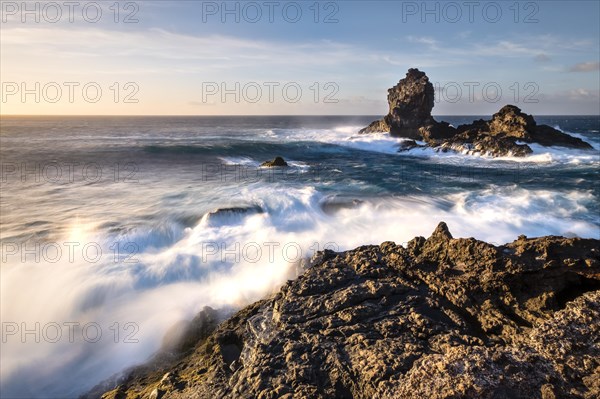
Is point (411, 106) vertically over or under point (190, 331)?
over

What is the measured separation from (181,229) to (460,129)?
4660 cm

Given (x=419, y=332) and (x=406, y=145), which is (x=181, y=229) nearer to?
(x=419, y=332)

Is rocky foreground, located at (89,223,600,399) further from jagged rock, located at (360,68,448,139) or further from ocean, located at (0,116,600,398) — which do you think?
jagged rock, located at (360,68,448,139)

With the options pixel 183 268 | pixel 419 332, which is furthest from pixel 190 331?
pixel 419 332

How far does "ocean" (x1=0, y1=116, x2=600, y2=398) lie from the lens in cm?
883

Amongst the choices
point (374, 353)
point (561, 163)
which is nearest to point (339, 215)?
→ point (374, 353)

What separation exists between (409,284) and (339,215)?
11.7 metres

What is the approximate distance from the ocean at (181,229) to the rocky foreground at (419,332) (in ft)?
6.92

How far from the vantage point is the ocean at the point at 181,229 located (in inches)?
348

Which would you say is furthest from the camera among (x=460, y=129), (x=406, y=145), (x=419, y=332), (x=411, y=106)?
(x=411, y=106)

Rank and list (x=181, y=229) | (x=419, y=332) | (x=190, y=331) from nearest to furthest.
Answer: (x=419, y=332), (x=190, y=331), (x=181, y=229)

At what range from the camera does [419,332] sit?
4797 millimetres

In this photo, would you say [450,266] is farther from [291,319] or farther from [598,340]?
[291,319]

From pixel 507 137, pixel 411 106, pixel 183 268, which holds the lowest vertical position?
pixel 183 268
